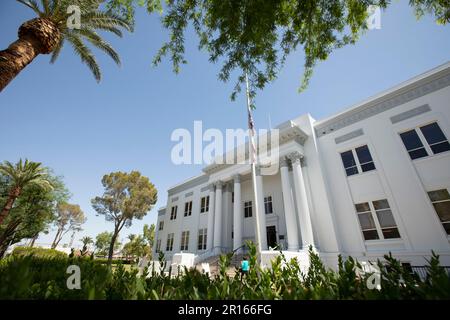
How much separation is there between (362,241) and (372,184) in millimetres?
3842

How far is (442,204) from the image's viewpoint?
11.4 metres

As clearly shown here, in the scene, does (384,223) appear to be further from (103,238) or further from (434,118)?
(103,238)

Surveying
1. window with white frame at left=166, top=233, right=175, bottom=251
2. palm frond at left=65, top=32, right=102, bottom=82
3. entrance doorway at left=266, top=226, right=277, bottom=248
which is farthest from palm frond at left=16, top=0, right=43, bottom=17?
window with white frame at left=166, top=233, right=175, bottom=251

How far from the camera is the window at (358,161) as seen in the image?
47.7 ft

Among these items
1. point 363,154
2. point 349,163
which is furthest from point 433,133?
point 349,163

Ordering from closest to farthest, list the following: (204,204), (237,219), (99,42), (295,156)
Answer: (99,42)
(295,156)
(237,219)
(204,204)

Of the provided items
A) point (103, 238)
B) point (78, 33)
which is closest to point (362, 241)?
point (78, 33)

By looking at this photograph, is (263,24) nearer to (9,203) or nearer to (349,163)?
(349,163)

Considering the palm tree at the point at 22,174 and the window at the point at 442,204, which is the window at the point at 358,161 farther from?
the palm tree at the point at 22,174

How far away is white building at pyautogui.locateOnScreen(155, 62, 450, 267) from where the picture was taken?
465 inches

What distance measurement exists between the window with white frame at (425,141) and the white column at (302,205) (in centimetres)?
679

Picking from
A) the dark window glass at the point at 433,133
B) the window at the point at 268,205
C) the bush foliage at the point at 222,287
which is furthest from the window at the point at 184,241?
the dark window glass at the point at 433,133

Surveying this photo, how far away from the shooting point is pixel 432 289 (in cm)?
177

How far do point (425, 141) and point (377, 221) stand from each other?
5807mm
